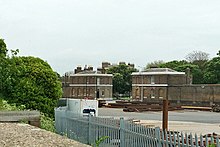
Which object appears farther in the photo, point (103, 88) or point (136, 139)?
point (103, 88)

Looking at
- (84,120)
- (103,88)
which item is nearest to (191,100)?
(103,88)

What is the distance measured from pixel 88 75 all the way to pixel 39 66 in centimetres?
7201

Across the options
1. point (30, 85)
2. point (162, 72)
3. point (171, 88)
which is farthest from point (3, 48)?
point (162, 72)

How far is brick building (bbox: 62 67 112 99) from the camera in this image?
292 ft

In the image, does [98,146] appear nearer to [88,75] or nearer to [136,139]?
[136,139]

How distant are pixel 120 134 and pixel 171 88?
66.4 metres

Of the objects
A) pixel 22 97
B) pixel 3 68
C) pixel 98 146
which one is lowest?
pixel 98 146

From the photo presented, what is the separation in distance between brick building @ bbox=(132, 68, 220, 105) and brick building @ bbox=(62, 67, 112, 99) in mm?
8718

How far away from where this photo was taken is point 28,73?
1733 cm

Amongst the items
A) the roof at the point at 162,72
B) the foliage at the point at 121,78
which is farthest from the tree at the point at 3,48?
the foliage at the point at 121,78

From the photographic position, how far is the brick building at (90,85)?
8894cm

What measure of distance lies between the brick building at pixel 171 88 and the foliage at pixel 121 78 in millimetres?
14699

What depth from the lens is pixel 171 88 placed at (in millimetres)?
75938

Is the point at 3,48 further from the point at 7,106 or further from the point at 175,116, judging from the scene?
the point at 175,116
